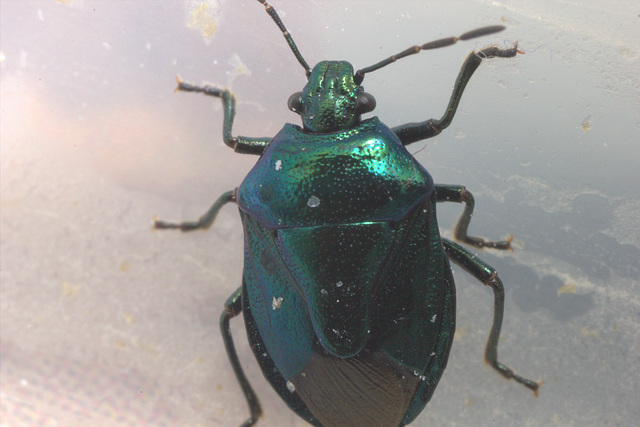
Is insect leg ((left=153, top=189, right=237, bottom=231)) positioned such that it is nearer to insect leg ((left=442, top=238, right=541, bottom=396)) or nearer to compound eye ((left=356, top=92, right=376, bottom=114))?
compound eye ((left=356, top=92, right=376, bottom=114))

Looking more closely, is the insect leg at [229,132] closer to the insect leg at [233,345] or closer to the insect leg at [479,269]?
the insect leg at [233,345]

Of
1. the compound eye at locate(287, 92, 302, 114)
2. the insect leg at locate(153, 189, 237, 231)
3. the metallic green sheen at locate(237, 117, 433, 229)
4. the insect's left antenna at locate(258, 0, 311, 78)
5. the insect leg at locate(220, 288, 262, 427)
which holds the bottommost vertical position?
the insect leg at locate(220, 288, 262, 427)

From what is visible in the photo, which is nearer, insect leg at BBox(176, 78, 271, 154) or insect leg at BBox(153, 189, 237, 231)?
insect leg at BBox(176, 78, 271, 154)

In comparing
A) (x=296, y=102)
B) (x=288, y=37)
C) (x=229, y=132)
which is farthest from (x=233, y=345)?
(x=288, y=37)

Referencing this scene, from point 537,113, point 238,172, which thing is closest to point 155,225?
point 238,172

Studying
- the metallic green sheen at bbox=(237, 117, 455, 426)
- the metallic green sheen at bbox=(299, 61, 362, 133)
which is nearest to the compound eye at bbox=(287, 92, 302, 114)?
the metallic green sheen at bbox=(299, 61, 362, 133)

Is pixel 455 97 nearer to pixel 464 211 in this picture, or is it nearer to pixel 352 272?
pixel 464 211
